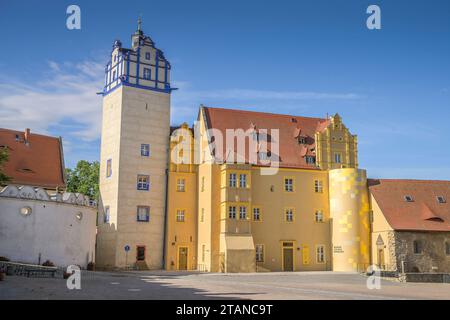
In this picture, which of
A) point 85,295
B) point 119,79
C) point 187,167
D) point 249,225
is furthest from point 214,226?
point 85,295

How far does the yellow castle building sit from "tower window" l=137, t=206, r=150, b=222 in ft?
0.28

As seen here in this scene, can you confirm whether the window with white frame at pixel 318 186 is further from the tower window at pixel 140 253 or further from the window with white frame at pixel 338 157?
the tower window at pixel 140 253

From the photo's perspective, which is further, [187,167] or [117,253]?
[187,167]

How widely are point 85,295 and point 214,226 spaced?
984 inches

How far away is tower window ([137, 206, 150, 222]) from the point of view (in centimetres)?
4694

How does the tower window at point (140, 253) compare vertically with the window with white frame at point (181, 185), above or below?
below

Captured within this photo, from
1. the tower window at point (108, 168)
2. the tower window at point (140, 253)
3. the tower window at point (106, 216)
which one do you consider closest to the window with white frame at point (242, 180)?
the tower window at point (140, 253)

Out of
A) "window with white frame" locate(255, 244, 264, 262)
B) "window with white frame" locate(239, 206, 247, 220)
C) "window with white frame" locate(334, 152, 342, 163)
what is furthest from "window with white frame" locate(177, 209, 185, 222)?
"window with white frame" locate(334, 152, 342, 163)

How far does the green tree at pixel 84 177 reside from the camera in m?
65.8

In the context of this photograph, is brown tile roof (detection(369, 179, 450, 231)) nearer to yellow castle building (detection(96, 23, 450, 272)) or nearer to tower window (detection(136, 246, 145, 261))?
yellow castle building (detection(96, 23, 450, 272))

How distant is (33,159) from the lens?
159ft

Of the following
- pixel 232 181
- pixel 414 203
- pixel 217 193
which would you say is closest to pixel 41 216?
pixel 217 193
